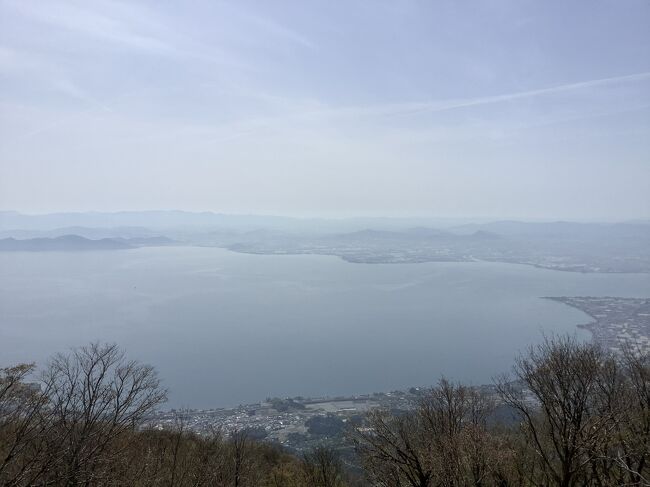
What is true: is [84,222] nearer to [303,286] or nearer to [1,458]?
[303,286]

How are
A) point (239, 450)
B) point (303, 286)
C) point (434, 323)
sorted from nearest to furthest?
point (239, 450), point (434, 323), point (303, 286)

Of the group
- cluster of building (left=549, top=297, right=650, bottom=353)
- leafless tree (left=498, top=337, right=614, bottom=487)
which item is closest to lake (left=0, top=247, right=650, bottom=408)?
cluster of building (left=549, top=297, right=650, bottom=353)


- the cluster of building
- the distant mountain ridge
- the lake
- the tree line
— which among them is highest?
the tree line

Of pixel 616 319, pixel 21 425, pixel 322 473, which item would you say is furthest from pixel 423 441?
pixel 616 319

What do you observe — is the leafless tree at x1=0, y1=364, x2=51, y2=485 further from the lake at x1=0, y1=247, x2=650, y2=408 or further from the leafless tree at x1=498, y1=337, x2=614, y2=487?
the lake at x1=0, y1=247, x2=650, y2=408

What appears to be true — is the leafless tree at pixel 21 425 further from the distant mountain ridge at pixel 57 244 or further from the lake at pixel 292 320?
the distant mountain ridge at pixel 57 244

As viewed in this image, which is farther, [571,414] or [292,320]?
[292,320]

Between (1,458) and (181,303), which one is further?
(181,303)

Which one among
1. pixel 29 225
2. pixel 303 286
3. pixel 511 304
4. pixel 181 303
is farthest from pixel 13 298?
pixel 29 225

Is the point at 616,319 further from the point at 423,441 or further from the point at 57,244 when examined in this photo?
the point at 57,244
